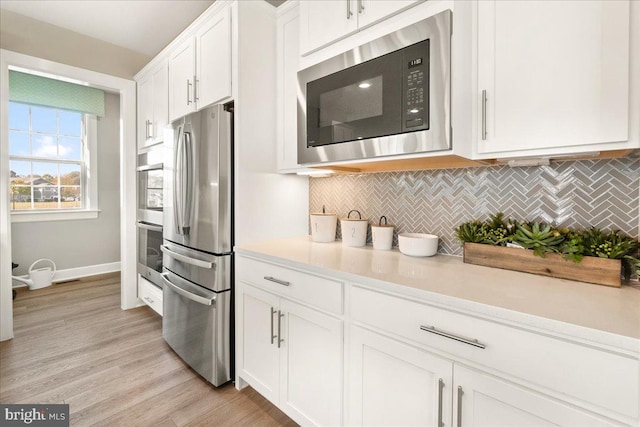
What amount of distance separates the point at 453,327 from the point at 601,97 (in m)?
0.86

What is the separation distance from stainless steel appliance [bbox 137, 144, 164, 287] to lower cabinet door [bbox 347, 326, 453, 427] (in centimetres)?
226

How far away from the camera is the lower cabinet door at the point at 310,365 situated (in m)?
1.27

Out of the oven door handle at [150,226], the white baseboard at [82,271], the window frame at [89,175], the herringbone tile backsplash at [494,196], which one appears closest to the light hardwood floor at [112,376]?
the oven door handle at [150,226]

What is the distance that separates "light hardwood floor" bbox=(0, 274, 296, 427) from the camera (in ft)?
5.37

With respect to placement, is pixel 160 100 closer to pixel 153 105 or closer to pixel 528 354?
pixel 153 105

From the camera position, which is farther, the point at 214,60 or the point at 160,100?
the point at 160,100

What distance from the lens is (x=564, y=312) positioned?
795mm

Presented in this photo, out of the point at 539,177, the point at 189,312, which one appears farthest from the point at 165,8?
the point at 539,177

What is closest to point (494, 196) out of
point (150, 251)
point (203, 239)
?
point (203, 239)

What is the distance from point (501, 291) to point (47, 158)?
5.28m

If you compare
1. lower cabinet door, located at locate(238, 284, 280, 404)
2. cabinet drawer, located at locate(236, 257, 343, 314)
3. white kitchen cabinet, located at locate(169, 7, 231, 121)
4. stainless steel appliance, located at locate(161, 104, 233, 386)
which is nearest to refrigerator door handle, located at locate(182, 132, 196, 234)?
stainless steel appliance, located at locate(161, 104, 233, 386)

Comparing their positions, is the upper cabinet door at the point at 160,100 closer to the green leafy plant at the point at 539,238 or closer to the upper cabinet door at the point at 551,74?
the upper cabinet door at the point at 551,74

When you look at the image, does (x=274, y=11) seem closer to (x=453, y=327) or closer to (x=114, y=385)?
(x=453, y=327)

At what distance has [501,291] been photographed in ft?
3.15
